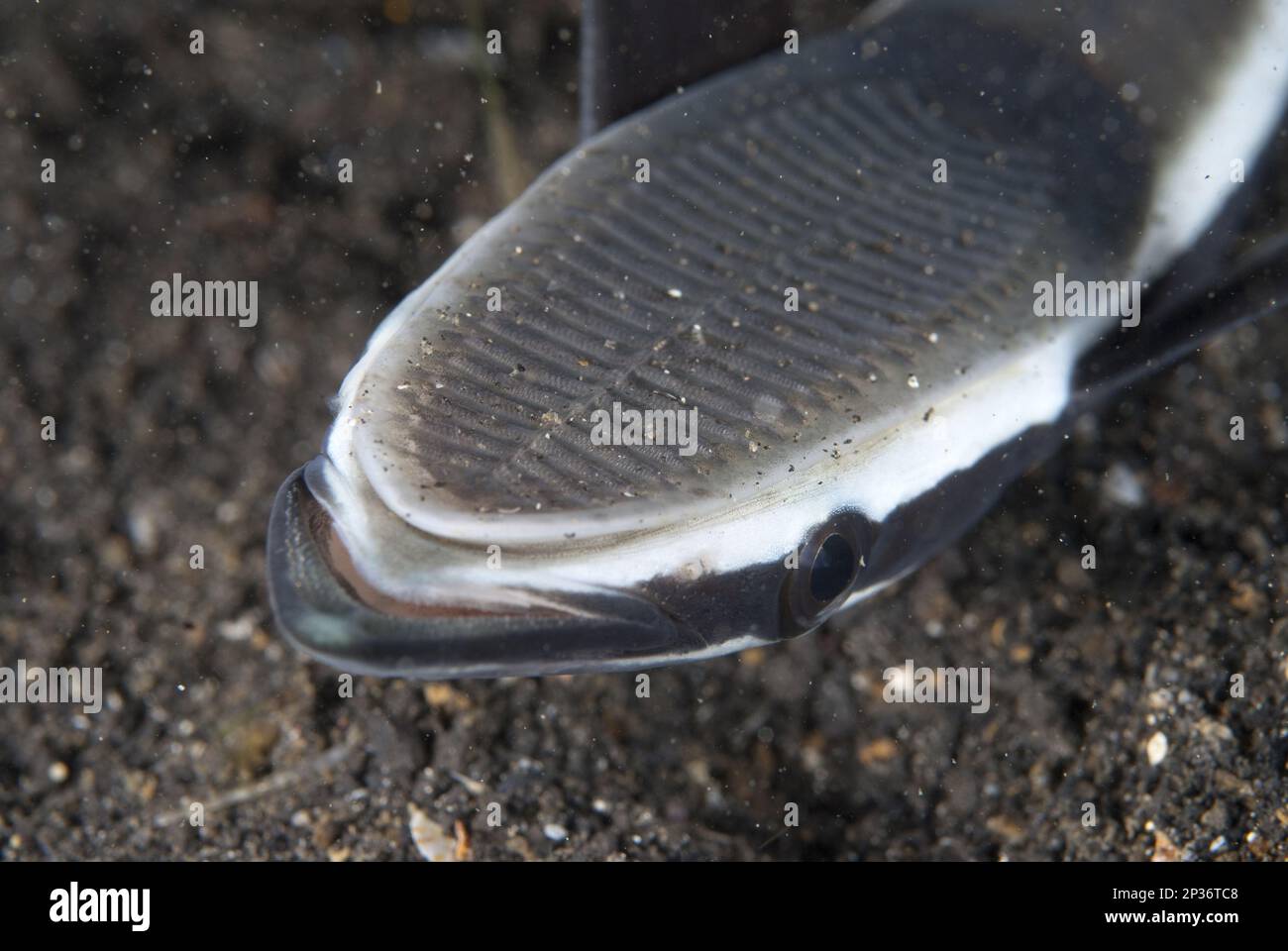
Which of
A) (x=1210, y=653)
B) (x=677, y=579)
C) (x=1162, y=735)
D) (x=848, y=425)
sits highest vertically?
(x=848, y=425)

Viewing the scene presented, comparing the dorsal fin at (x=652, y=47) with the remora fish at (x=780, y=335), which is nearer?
the remora fish at (x=780, y=335)

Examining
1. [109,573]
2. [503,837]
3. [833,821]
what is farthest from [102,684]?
[833,821]

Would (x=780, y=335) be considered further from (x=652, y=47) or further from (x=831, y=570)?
(x=652, y=47)

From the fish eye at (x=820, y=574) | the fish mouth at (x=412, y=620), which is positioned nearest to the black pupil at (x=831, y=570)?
the fish eye at (x=820, y=574)

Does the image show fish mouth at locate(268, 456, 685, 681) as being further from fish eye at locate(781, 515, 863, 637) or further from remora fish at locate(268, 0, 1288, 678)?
fish eye at locate(781, 515, 863, 637)

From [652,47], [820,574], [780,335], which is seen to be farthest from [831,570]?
[652,47]

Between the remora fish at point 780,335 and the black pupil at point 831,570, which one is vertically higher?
the remora fish at point 780,335

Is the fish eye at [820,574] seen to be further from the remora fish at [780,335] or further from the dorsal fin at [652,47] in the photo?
the dorsal fin at [652,47]
